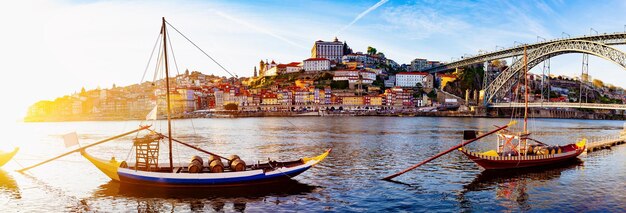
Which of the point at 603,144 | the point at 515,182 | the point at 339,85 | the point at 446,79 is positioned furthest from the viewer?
the point at 446,79

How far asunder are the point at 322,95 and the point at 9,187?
95084 mm

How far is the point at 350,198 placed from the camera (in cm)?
1584

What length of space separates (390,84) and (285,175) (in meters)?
117

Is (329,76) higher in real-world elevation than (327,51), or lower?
lower

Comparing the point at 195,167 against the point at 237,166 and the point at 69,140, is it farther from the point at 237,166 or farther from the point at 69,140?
the point at 69,140

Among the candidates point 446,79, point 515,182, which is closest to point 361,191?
point 515,182

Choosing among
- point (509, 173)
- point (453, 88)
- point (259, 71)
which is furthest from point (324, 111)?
point (509, 173)

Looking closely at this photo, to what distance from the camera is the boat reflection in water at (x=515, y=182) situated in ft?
52.1

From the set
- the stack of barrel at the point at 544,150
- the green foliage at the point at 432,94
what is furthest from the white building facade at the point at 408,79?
the stack of barrel at the point at 544,150

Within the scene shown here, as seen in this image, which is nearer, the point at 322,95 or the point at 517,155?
the point at 517,155

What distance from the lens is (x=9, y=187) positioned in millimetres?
18453

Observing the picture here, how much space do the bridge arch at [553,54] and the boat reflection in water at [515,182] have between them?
145 feet

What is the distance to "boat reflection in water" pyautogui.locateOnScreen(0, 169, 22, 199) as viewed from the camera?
1698 centimetres

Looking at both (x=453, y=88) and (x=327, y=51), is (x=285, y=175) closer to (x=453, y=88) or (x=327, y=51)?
(x=453, y=88)
